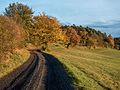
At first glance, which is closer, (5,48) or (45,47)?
(5,48)

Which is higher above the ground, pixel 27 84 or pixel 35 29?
pixel 35 29

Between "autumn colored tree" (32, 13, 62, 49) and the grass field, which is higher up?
"autumn colored tree" (32, 13, 62, 49)

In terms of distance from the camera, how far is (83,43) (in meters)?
190

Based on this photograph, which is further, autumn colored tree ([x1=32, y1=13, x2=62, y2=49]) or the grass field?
autumn colored tree ([x1=32, y1=13, x2=62, y2=49])

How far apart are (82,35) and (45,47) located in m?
88.3

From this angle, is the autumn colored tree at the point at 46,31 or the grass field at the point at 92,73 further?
the autumn colored tree at the point at 46,31

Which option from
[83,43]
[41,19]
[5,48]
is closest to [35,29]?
[41,19]

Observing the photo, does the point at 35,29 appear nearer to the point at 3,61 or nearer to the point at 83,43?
the point at 3,61

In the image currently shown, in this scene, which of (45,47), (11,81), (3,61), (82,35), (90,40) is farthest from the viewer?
(82,35)

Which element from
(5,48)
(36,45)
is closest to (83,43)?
(36,45)

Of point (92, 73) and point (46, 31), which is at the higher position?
point (46, 31)

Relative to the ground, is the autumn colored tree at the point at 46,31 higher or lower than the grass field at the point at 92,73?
higher

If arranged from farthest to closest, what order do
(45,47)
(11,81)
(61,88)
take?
1. (45,47)
2. (11,81)
3. (61,88)

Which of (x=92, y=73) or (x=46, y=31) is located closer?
(x=92, y=73)
